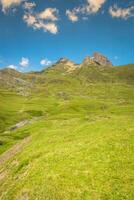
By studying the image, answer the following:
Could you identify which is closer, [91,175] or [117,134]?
[91,175]

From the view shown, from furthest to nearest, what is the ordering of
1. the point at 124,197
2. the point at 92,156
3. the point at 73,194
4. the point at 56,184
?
1. the point at 92,156
2. the point at 56,184
3. the point at 73,194
4. the point at 124,197

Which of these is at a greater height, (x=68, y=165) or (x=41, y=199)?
(x=68, y=165)

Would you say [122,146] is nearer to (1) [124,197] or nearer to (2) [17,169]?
(1) [124,197]

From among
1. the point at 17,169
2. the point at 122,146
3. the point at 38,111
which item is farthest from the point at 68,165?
the point at 38,111

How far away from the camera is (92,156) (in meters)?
31.1

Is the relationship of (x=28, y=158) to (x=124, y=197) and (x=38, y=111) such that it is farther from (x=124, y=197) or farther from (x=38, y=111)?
(x=38, y=111)

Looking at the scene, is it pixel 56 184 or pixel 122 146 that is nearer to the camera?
pixel 56 184

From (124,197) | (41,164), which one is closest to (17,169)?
(41,164)

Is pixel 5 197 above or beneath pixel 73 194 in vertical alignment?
beneath

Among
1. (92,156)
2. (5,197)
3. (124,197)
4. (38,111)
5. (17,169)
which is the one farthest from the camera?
(38,111)

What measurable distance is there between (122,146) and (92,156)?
472 centimetres

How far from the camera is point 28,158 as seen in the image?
38.6m

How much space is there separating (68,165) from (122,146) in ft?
27.2

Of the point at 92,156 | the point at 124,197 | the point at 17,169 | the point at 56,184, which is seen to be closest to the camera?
the point at 124,197
